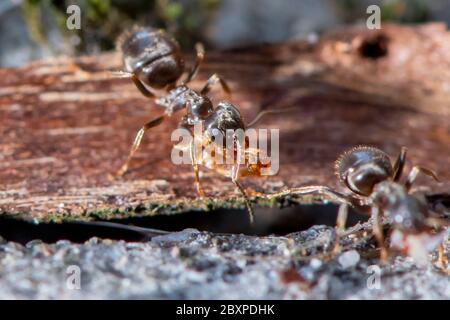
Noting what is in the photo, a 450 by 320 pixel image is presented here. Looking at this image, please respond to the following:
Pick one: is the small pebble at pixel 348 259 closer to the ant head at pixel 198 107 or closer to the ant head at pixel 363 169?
the ant head at pixel 363 169

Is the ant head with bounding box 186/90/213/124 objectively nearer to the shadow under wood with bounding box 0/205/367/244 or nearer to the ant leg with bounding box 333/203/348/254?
the shadow under wood with bounding box 0/205/367/244

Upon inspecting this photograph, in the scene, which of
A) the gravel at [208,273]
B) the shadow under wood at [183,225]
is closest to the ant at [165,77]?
the shadow under wood at [183,225]

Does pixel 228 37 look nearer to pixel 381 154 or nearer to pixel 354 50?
pixel 354 50

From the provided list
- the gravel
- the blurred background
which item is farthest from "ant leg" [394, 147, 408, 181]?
the blurred background

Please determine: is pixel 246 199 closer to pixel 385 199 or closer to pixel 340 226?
pixel 340 226

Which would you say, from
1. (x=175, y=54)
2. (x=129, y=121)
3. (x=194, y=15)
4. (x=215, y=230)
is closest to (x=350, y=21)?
(x=194, y=15)

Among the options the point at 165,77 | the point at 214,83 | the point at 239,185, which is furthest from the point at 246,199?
the point at 165,77
